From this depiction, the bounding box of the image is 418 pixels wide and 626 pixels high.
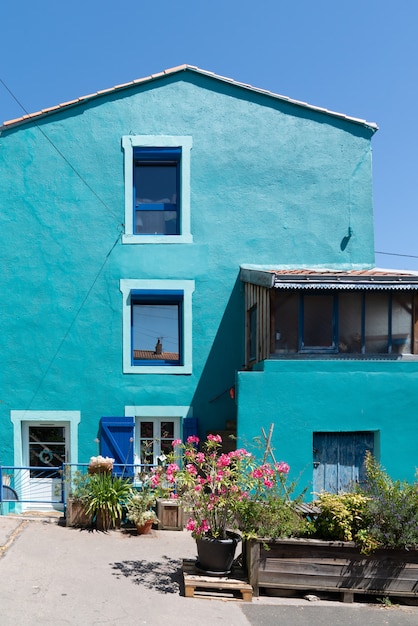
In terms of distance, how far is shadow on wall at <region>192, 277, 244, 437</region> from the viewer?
40.4ft

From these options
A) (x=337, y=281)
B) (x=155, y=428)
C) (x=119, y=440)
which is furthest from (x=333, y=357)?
(x=119, y=440)

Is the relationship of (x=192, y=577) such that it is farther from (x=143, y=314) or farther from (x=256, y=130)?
(x=256, y=130)

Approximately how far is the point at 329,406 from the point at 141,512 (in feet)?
13.1

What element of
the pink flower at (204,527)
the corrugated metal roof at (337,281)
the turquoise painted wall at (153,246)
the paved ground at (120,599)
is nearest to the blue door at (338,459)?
the turquoise painted wall at (153,246)

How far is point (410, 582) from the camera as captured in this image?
23.7ft

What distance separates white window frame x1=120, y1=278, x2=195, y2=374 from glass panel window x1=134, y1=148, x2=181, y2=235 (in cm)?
127

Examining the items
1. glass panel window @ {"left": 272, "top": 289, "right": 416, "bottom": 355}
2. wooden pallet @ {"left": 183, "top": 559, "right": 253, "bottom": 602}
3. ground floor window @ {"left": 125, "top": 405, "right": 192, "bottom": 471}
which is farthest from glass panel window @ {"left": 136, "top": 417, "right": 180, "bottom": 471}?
wooden pallet @ {"left": 183, "top": 559, "right": 253, "bottom": 602}

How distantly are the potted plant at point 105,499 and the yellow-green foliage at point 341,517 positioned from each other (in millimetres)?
4135

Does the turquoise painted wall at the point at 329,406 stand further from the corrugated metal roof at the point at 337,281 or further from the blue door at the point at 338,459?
the corrugated metal roof at the point at 337,281

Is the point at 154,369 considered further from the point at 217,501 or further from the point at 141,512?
the point at 217,501

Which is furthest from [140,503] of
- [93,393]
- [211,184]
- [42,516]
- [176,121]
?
[176,121]

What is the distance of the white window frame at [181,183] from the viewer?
1255cm

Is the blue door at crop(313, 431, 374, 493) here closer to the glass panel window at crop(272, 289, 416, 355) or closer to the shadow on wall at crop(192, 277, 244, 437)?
the glass panel window at crop(272, 289, 416, 355)

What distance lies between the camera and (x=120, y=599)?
22.2 feet
